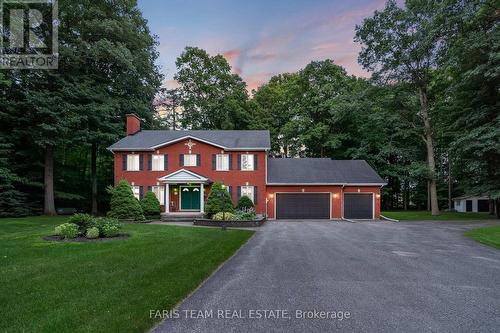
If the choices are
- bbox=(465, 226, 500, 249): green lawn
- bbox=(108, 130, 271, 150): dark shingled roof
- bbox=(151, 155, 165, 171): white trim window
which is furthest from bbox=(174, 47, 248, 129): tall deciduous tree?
bbox=(465, 226, 500, 249): green lawn

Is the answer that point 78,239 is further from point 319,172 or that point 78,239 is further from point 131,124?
point 319,172

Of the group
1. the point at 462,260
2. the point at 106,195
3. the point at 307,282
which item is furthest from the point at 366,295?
the point at 106,195

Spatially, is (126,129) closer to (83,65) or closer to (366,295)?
(83,65)

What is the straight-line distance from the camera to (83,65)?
25562 millimetres

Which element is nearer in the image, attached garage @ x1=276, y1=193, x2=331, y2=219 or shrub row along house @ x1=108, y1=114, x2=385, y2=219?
shrub row along house @ x1=108, y1=114, x2=385, y2=219

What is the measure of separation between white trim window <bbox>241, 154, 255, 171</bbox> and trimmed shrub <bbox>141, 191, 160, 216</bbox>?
6995 mm

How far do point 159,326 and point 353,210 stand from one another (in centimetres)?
2219

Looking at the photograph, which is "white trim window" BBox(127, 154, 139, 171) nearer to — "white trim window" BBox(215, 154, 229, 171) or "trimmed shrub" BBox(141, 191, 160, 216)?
"trimmed shrub" BBox(141, 191, 160, 216)

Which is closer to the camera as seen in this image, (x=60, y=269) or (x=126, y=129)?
(x=60, y=269)

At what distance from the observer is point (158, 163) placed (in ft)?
78.7

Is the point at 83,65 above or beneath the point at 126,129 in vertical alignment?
above

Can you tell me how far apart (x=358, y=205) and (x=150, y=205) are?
1595 centimetres

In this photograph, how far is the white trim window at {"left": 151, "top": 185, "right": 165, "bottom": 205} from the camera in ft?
77.1

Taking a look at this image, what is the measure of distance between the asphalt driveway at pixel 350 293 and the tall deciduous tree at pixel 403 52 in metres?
19.5
